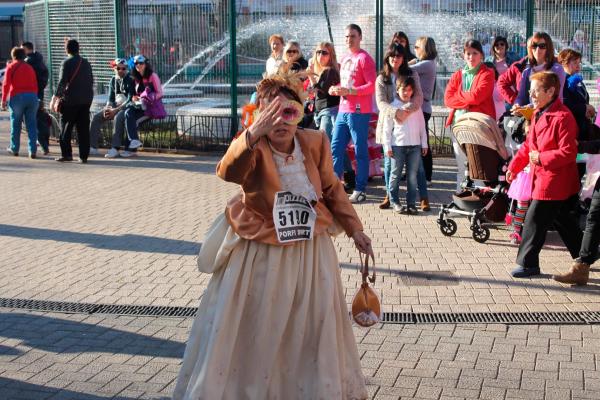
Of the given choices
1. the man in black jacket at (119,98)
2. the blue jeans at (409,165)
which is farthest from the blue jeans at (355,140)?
the man in black jacket at (119,98)

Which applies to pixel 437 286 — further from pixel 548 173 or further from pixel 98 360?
pixel 98 360

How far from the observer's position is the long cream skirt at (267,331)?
14.6 ft

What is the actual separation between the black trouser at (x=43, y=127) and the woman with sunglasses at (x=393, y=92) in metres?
7.72

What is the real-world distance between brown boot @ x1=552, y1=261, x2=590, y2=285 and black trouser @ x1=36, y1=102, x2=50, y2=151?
11032mm

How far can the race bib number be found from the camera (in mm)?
4477

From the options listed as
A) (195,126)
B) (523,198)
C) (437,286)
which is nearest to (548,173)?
(523,198)

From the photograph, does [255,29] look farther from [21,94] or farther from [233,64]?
[21,94]

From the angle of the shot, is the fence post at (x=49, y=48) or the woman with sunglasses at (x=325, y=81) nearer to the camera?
the woman with sunglasses at (x=325, y=81)

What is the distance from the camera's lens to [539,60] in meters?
9.53

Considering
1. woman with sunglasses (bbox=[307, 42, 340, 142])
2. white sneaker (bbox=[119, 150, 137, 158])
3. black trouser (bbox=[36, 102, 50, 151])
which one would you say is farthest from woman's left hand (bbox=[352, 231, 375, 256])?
black trouser (bbox=[36, 102, 50, 151])

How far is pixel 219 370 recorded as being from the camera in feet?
14.5

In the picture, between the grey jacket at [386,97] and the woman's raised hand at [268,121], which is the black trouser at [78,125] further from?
the woman's raised hand at [268,121]

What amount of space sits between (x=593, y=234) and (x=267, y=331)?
3.77 m

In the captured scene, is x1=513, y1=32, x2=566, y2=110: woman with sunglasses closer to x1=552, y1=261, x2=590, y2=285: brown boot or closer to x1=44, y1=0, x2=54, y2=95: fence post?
x1=552, y1=261, x2=590, y2=285: brown boot
